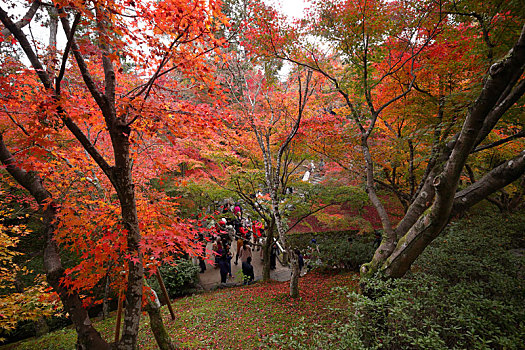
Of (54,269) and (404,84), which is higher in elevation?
(404,84)

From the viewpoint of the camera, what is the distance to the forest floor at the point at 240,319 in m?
5.25

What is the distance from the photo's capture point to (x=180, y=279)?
32.6 ft

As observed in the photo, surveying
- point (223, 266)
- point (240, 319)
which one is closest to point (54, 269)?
point (240, 319)

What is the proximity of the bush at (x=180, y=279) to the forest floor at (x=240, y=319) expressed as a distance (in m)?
1.46

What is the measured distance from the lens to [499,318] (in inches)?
112

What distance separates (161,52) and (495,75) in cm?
371

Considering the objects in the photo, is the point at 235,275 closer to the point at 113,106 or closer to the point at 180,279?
the point at 180,279

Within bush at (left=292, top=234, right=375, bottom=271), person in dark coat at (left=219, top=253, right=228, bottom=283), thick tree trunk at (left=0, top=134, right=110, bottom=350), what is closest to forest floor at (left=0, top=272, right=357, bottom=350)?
bush at (left=292, top=234, right=375, bottom=271)

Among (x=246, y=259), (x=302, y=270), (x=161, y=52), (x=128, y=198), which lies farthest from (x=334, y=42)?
(x=302, y=270)

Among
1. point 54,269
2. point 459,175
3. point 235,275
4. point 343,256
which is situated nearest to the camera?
point 459,175

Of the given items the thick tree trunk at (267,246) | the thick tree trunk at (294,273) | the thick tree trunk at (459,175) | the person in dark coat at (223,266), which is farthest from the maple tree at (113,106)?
the person in dark coat at (223,266)

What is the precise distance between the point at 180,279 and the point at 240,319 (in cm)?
470

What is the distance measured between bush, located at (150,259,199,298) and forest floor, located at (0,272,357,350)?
1463 mm

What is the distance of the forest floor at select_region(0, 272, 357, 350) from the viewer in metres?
5.25
